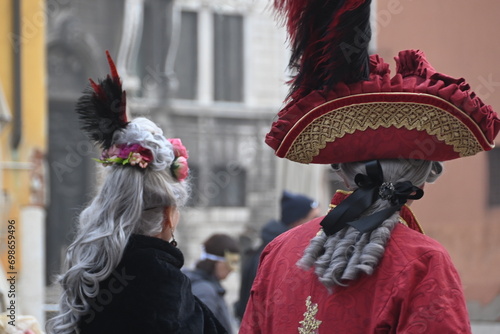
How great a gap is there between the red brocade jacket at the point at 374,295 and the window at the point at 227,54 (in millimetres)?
12291

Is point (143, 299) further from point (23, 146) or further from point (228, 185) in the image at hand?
point (228, 185)

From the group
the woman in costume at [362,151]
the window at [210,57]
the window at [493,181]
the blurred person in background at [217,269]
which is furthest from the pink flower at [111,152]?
the window at [210,57]

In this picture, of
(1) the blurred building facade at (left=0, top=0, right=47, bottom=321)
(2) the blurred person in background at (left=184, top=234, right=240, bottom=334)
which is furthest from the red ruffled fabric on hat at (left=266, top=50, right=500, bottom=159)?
(1) the blurred building facade at (left=0, top=0, right=47, bottom=321)

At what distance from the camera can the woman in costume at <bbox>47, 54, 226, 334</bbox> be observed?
2.65m

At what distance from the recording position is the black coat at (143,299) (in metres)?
2.64

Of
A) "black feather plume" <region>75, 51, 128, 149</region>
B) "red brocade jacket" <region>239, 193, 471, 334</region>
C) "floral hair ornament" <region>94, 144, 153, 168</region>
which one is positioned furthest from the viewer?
"black feather plume" <region>75, 51, 128, 149</region>

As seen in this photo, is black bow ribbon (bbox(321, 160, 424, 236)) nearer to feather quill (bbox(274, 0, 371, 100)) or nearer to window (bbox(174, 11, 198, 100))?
feather quill (bbox(274, 0, 371, 100))

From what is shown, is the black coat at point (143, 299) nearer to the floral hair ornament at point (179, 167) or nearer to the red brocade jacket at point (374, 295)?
the floral hair ornament at point (179, 167)

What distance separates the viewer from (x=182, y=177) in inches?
113

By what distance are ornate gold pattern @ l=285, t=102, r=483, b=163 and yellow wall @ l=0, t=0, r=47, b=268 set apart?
7.20 m

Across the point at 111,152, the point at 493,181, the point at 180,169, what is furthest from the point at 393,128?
the point at 493,181

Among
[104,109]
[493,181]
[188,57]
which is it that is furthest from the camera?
[188,57]

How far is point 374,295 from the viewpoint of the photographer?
203 centimetres

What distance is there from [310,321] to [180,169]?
91 cm
